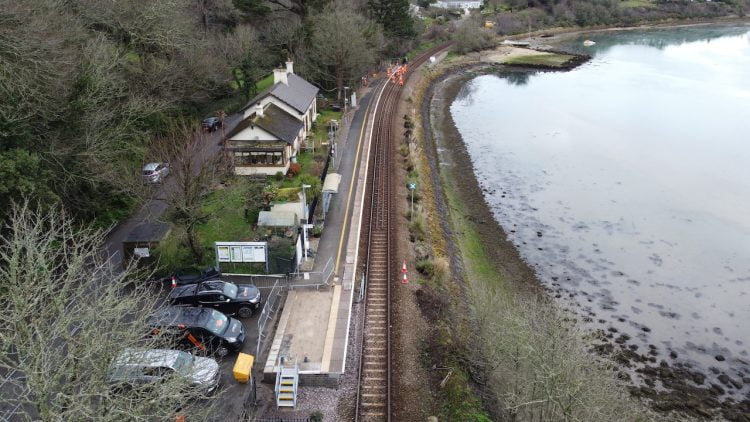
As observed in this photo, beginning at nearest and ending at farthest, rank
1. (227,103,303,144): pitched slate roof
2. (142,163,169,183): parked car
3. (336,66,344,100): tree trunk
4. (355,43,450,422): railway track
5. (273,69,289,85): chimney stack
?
1. (355,43,450,422): railway track
2. (142,163,169,183): parked car
3. (227,103,303,144): pitched slate roof
4. (273,69,289,85): chimney stack
5. (336,66,344,100): tree trunk

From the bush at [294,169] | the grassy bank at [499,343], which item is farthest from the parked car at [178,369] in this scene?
the bush at [294,169]

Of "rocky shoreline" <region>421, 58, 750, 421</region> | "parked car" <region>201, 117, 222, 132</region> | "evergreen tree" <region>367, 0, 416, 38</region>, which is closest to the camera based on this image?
"rocky shoreline" <region>421, 58, 750, 421</region>

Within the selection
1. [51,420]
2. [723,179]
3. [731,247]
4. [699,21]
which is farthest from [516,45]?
[51,420]

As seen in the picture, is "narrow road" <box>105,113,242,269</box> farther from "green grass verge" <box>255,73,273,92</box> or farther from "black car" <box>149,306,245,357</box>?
"green grass verge" <box>255,73,273,92</box>

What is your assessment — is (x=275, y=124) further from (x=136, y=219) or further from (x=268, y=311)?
(x=268, y=311)

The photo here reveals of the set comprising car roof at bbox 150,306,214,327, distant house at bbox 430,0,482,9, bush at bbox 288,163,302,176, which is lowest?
car roof at bbox 150,306,214,327

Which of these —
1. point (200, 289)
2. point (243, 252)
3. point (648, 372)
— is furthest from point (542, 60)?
point (200, 289)

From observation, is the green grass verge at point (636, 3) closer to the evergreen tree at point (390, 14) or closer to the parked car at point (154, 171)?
the evergreen tree at point (390, 14)

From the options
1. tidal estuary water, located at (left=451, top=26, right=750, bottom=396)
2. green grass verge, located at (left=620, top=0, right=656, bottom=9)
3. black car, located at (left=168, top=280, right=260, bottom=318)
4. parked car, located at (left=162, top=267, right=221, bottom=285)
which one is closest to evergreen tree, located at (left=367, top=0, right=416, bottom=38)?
tidal estuary water, located at (left=451, top=26, right=750, bottom=396)
